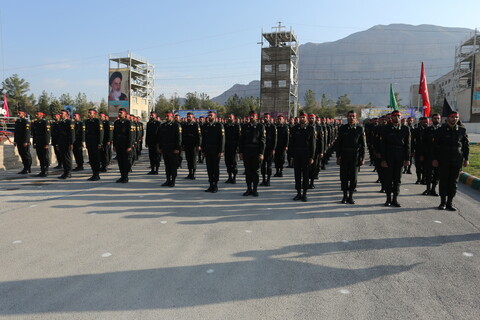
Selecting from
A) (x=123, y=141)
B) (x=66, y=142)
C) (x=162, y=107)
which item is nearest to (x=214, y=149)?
(x=123, y=141)

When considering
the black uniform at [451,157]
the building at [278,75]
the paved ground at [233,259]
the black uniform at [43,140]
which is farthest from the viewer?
the building at [278,75]

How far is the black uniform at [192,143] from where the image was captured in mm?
9734

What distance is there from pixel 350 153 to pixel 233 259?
13.8 ft

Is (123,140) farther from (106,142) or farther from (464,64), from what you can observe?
(464,64)

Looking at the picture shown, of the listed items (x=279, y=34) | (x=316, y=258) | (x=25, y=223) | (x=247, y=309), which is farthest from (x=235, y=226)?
(x=279, y=34)

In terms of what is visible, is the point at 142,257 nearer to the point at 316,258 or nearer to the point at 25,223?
the point at 316,258

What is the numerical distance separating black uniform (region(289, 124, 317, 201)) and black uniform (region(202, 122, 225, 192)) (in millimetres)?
1830

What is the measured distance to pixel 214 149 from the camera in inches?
312

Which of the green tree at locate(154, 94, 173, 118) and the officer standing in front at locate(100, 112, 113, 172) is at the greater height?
the green tree at locate(154, 94, 173, 118)

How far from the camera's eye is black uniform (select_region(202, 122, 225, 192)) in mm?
7859

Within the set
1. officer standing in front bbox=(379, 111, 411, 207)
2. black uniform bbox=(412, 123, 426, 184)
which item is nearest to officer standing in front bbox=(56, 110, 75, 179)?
officer standing in front bbox=(379, 111, 411, 207)

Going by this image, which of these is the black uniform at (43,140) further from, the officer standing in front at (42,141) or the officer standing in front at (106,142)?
the officer standing in front at (106,142)

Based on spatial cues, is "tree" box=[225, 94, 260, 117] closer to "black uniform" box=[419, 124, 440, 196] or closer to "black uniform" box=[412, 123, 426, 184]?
"black uniform" box=[412, 123, 426, 184]

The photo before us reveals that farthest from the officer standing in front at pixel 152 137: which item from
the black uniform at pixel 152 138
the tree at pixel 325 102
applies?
the tree at pixel 325 102
